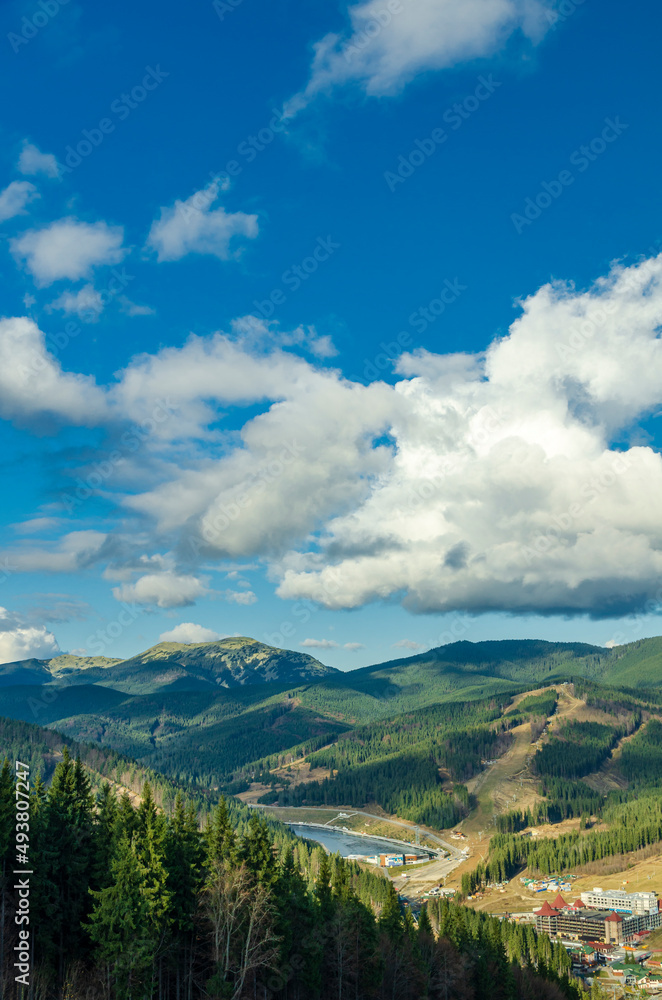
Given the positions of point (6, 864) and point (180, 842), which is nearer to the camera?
point (6, 864)

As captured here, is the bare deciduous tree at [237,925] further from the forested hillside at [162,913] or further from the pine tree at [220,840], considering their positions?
the pine tree at [220,840]

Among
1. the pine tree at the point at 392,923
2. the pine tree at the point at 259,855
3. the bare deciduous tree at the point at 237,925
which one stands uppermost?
the pine tree at the point at 259,855

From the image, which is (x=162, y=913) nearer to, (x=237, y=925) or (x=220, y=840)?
(x=237, y=925)

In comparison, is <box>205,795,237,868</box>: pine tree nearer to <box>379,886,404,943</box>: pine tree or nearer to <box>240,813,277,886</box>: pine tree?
<box>240,813,277,886</box>: pine tree

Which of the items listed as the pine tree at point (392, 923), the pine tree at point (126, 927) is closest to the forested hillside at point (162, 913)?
the pine tree at point (126, 927)

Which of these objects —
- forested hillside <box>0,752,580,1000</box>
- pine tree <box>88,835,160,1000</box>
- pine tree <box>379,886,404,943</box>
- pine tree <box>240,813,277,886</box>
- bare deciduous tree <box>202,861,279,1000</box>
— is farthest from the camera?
A: pine tree <box>379,886,404,943</box>

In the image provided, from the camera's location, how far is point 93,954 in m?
49.1

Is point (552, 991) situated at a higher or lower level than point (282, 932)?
lower

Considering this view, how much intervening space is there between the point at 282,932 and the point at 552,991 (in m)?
75.1

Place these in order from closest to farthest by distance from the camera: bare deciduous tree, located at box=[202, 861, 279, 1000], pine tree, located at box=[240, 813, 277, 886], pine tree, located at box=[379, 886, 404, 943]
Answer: bare deciduous tree, located at box=[202, 861, 279, 1000], pine tree, located at box=[240, 813, 277, 886], pine tree, located at box=[379, 886, 404, 943]

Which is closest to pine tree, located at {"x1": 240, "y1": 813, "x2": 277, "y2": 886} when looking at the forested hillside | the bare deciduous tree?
the forested hillside

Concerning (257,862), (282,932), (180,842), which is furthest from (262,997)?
(180,842)

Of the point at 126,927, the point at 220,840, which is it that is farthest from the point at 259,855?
the point at 126,927

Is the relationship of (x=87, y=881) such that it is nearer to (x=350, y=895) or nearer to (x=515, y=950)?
(x=350, y=895)
